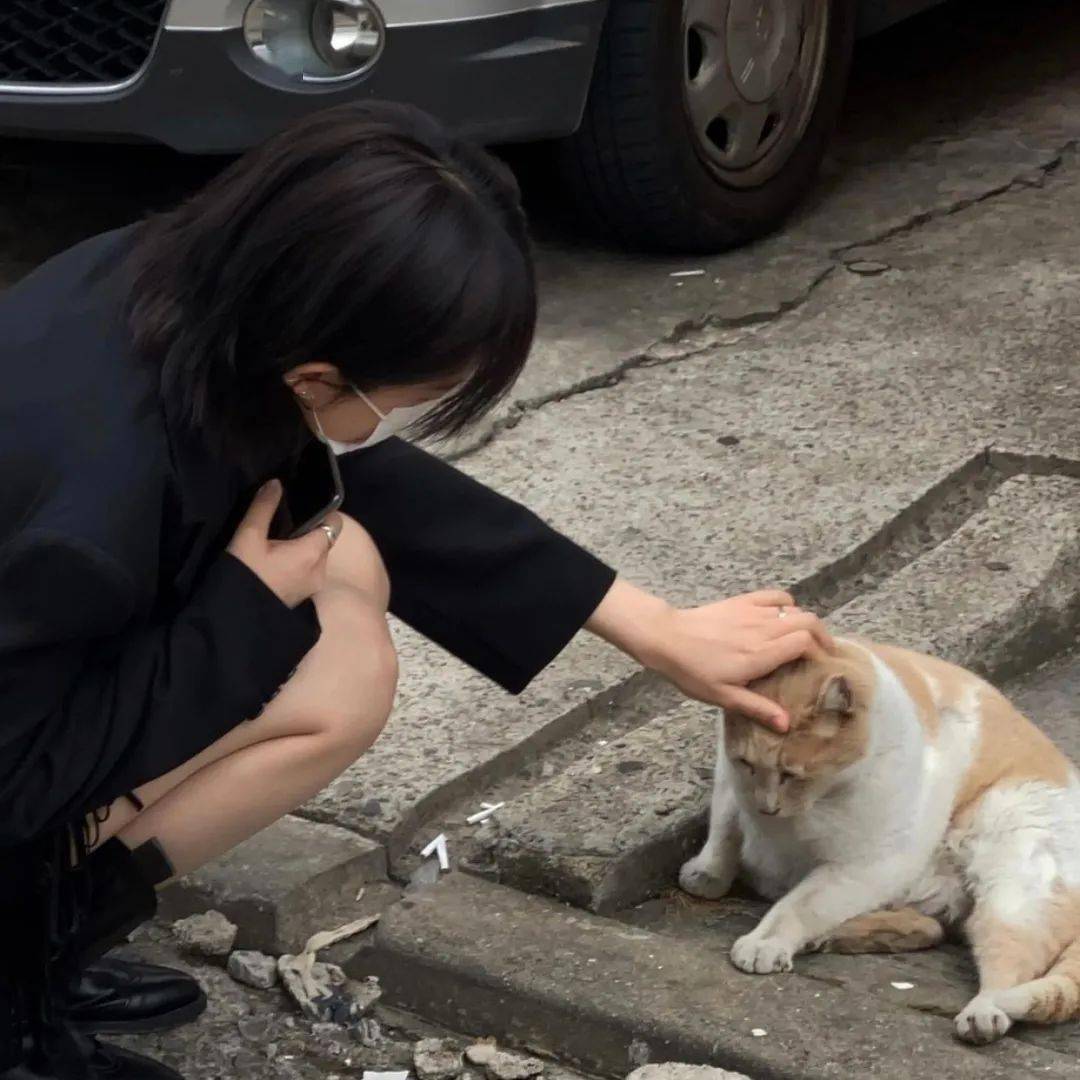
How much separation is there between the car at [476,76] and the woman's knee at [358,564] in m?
1.55

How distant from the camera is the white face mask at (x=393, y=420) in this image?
1.88 metres

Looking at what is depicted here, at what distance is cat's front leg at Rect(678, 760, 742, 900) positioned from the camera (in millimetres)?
2469

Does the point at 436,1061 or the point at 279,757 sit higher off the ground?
the point at 279,757

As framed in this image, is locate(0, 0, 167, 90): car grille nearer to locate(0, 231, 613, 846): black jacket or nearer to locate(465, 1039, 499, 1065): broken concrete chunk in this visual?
locate(0, 231, 613, 846): black jacket

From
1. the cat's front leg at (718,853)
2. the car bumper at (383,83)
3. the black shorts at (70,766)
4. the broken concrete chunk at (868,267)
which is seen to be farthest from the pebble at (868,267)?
the black shorts at (70,766)

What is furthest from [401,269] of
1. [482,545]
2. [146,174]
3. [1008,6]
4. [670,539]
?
[1008,6]

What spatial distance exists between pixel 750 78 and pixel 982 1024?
256 cm

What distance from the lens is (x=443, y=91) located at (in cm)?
359

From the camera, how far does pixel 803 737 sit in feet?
7.63

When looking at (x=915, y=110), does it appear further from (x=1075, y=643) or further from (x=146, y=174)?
(x=1075, y=643)

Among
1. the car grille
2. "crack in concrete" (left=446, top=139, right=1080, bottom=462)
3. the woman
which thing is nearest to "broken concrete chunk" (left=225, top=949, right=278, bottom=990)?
the woman

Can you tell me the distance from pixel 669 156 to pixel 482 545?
6.17 ft

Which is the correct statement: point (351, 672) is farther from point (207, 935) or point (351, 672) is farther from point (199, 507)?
point (207, 935)

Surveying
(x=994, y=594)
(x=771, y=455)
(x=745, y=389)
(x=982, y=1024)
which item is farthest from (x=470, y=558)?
(x=745, y=389)
